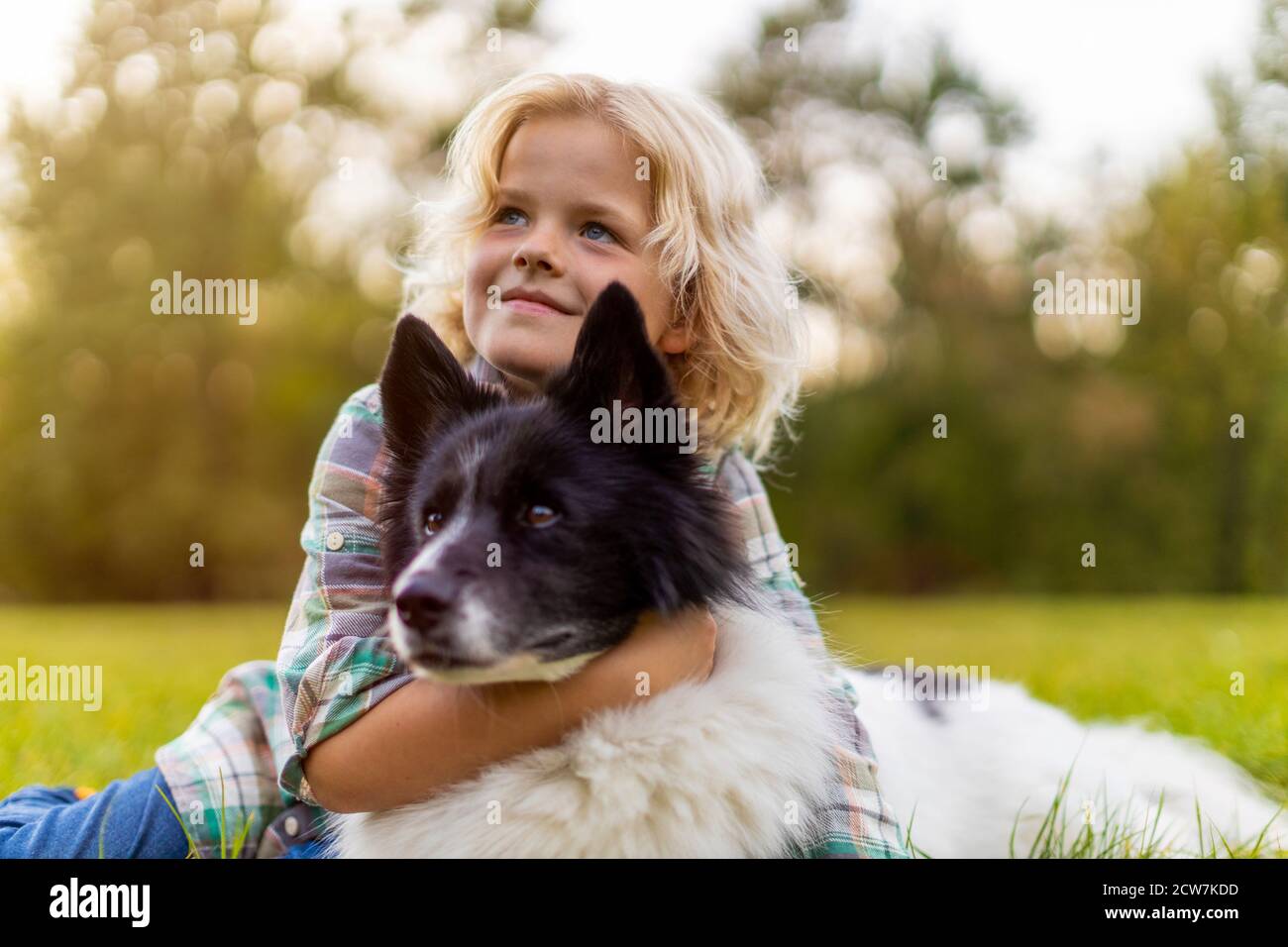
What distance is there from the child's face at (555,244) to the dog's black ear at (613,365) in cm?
42

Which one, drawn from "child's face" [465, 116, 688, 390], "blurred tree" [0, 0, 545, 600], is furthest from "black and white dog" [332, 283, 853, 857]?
"blurred tree" [0, 0, 545, 600]

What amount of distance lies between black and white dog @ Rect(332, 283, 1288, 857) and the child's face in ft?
1.25

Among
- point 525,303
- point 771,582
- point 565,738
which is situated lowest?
point 565,738

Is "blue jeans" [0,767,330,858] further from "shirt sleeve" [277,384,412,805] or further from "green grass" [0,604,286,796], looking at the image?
"green grass" [0,604,286,796]

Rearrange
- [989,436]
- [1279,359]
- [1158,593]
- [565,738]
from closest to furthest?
[565,738] < [1279,359] < [1158,593] < [989,436]

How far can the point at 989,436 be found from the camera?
18391 millimetres

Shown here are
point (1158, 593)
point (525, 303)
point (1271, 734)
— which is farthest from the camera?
point (1158, 593)

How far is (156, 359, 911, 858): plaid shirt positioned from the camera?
256cm

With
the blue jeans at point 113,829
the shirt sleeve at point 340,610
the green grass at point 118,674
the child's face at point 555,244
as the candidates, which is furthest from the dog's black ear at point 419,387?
the green grass at point 118,674

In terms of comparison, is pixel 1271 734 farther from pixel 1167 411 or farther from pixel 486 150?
pixel 1167 411

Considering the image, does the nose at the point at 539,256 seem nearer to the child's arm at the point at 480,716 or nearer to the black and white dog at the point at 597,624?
the black and white dog at the point at 597,624

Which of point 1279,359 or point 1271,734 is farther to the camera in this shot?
point 1279,359
